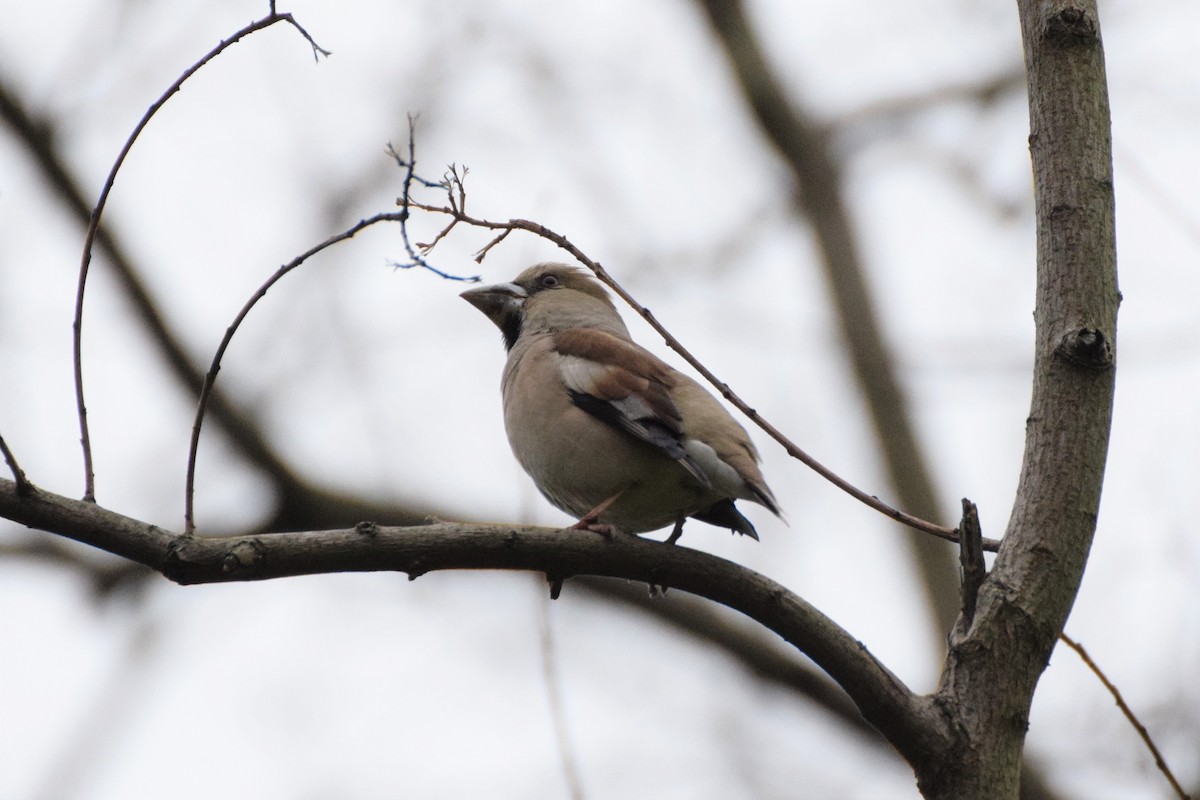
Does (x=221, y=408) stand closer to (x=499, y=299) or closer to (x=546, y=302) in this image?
(x=499, y=299)

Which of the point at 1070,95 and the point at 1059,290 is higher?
the point at 1070,95

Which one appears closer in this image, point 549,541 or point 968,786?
point 968,786

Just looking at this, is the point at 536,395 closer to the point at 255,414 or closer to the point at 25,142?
the point at 255,414

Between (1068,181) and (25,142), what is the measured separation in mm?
7701

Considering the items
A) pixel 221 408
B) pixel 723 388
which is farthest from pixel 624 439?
pixel 221 408

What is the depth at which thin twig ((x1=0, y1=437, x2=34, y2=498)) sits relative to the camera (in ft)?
8.28

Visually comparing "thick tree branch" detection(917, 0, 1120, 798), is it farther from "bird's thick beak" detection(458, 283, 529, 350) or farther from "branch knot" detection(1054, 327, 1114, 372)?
"bird's thick beak" detection(458, 283, 529, 350)

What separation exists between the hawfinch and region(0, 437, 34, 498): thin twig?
2.18 meters

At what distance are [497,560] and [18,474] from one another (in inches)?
42.0

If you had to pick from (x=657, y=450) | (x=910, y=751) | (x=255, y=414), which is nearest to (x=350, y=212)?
(x=255, y=414)

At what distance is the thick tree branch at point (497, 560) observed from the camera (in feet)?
8.73

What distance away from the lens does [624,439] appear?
4820 mm

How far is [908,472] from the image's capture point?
1108 centimetres

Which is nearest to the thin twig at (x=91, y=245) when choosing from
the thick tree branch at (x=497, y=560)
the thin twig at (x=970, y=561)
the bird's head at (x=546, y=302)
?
the thick tree branch at (x=497, y=560)
